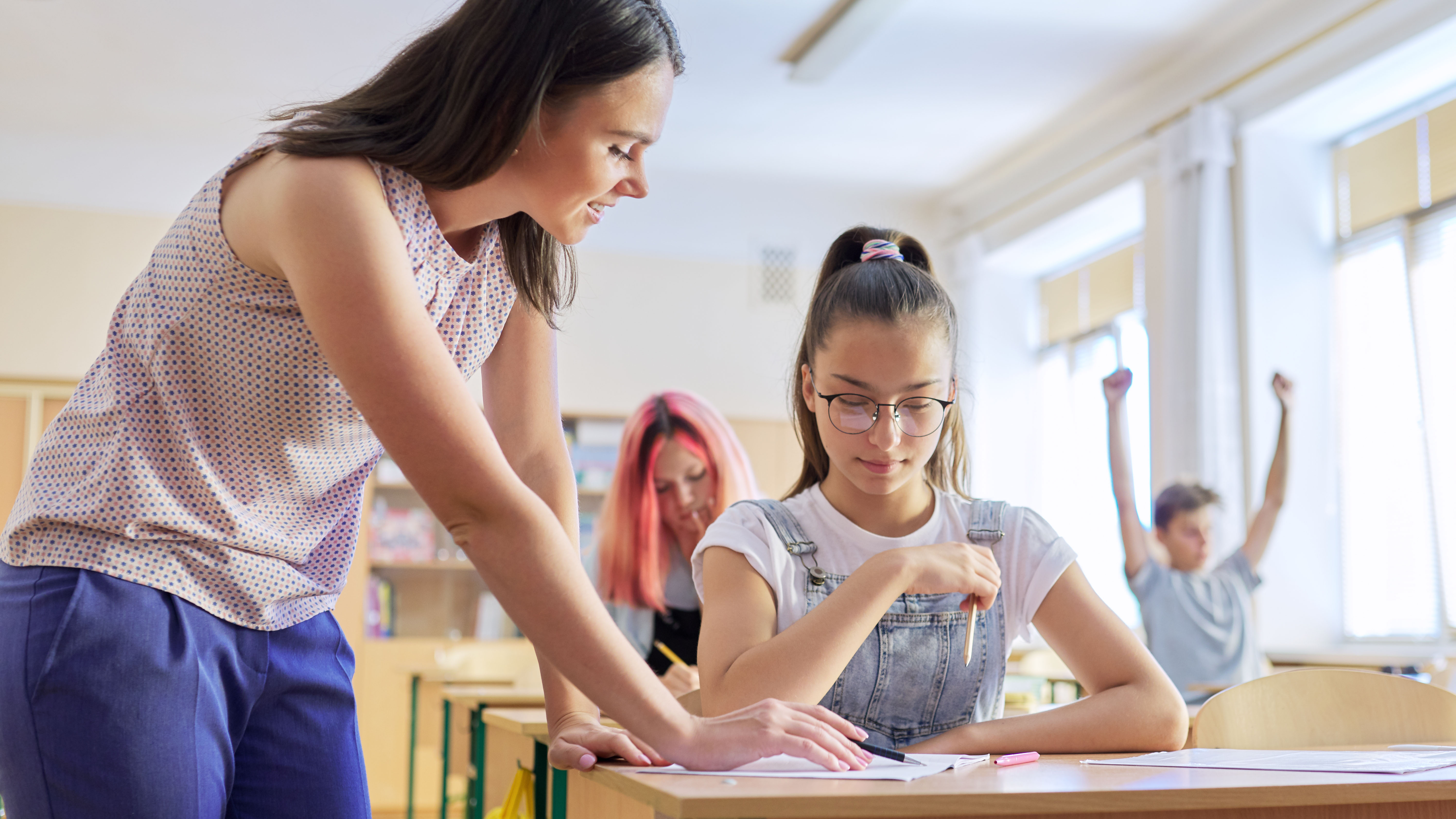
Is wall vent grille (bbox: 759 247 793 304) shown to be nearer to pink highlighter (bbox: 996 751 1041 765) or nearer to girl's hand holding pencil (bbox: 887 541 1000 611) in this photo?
girl's hand holding pencil (bbox: 887 541 1000 611)

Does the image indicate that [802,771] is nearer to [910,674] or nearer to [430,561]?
[910,674]

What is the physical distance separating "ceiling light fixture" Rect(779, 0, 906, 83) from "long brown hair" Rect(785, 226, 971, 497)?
2.92 metres

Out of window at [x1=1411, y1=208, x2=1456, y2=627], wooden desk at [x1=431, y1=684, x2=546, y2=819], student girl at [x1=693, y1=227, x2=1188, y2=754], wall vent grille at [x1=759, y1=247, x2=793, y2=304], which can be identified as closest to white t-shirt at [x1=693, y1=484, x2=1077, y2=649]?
student girl at [x1=693, y1=227, x2=1188, y2=754]

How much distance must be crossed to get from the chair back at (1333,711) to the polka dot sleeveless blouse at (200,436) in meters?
1.10

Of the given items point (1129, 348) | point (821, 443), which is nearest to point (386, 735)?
point (1129, 348)

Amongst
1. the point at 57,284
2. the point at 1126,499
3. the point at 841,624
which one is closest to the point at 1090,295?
the point at 1126,499

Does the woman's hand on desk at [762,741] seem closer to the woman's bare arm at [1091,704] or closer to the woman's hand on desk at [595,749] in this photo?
the woman's hand on desk at [595,749]

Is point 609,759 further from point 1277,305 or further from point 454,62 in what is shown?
point 1277,305

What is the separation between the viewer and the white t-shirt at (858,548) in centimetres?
135

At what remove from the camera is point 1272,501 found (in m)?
4.06

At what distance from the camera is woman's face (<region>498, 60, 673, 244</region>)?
95 cm

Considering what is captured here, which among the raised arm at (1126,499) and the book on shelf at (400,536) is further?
the book on shelf at (400,536)

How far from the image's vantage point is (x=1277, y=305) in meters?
4.84

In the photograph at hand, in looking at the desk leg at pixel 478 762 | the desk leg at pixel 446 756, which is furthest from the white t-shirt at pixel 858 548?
the desk leg at pixel 446 756
